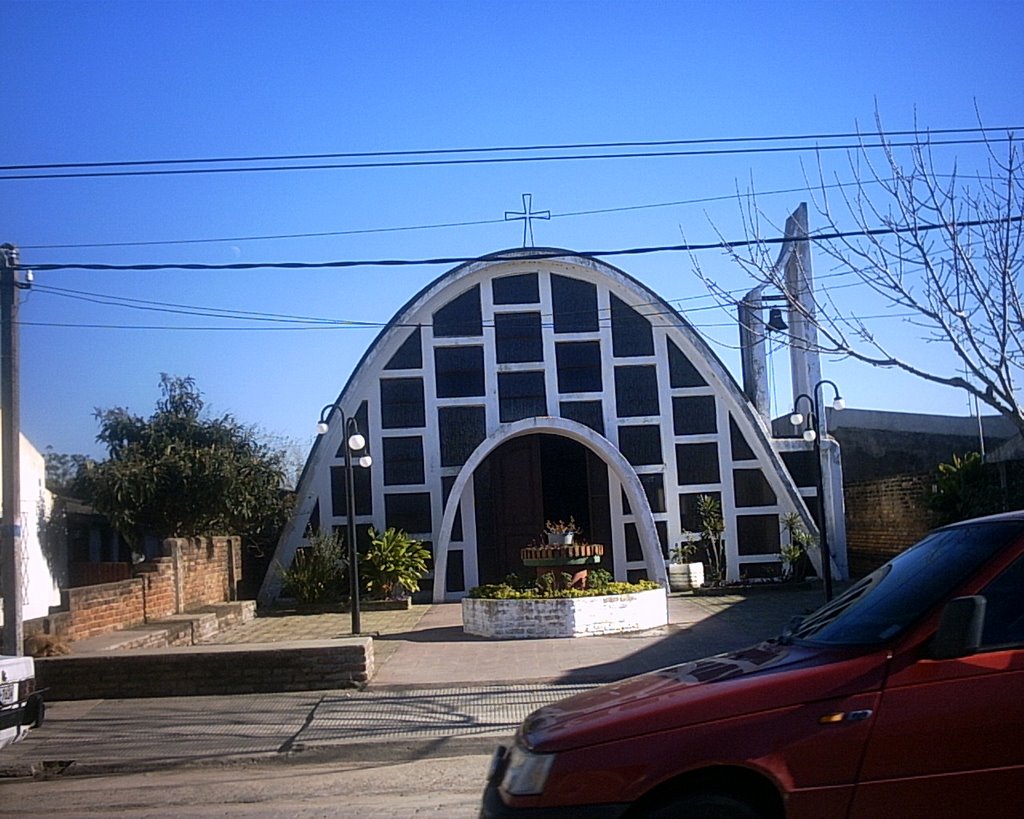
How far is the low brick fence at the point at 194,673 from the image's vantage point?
42.1 ft

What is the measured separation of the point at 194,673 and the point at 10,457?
11.3ft

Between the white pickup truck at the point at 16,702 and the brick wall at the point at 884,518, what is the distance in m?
18.4

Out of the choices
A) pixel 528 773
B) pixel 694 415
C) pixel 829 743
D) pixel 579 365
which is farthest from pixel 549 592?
pixel 829 743

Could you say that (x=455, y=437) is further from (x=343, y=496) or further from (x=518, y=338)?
(x=343, y=496)

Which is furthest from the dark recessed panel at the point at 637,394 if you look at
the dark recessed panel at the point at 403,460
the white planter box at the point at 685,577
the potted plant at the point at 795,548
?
the dark recessed panel at the point at 403,460

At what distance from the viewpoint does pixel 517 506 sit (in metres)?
27.1

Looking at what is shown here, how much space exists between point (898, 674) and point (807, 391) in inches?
873

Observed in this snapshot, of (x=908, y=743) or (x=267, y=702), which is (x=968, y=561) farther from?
(x=267, y=702)

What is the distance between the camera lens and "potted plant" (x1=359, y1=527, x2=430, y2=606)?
2364 cm

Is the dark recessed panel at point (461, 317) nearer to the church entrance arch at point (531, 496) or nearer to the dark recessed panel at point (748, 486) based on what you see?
the church entrance arch at point (531, 496)

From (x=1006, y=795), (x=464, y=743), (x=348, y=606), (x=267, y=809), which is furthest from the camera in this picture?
(x=348, y=606)

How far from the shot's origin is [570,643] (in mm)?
16219

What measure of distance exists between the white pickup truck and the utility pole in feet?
13.4

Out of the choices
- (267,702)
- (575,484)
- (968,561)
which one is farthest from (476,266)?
(968,561)
